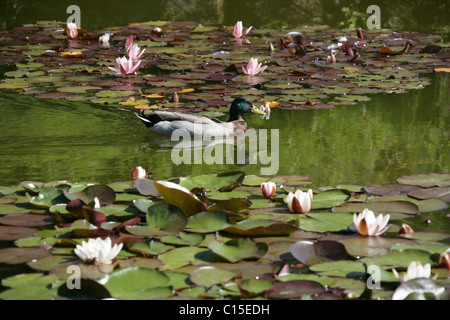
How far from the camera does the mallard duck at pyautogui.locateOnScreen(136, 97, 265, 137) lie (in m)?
5.94

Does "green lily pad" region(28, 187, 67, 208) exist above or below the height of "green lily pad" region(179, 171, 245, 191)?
below

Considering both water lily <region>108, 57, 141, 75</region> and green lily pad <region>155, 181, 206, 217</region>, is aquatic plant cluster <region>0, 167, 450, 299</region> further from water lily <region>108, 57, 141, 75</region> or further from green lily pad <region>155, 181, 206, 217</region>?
water lily <region>108, 57, 141, 75</region>

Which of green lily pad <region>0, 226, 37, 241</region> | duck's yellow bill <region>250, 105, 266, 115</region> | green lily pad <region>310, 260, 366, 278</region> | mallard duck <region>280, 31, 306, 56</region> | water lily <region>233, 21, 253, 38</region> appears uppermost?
water lily <region>233, 21, 253, 38</region>

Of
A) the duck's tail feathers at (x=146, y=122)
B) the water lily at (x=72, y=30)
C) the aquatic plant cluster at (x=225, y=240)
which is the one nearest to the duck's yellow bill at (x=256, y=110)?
the duck's tail feathers at (x=146, y=122)

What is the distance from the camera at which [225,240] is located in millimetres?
3365

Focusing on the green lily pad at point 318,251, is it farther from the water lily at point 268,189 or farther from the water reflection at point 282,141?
the water reflection at point 282,141

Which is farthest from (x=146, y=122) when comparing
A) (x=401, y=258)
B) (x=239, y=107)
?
(x=401, y=258)

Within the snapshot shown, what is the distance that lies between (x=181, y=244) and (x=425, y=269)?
118cm

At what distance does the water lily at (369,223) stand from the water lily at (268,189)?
27.5 inches

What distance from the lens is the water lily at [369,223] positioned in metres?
3.35

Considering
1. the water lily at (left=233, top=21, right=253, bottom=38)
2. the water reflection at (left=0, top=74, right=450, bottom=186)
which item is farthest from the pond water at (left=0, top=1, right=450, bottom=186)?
the water lily at (left=233, top=21, right=253, bottom=38)

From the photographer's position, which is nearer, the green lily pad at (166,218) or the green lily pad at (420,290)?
the green lily pad at (420,290)

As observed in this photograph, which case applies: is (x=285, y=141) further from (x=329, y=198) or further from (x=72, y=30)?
(x=72, y=30)
